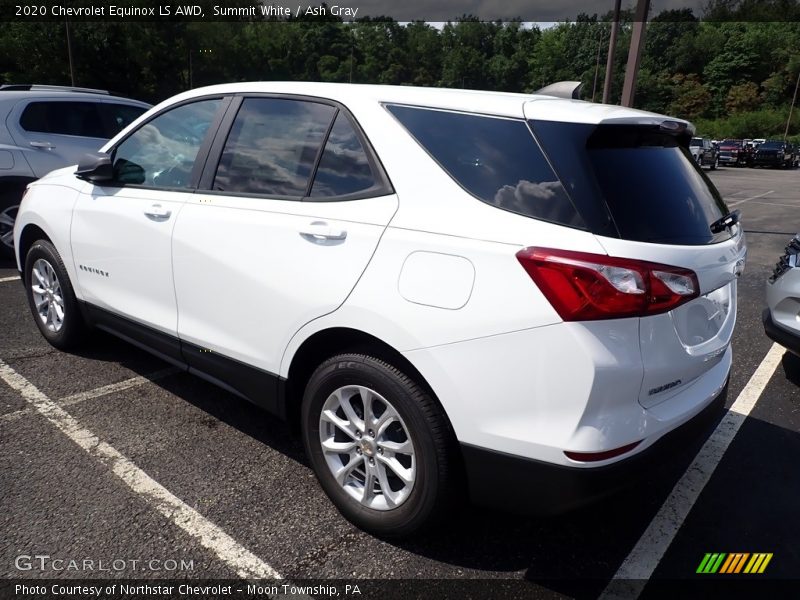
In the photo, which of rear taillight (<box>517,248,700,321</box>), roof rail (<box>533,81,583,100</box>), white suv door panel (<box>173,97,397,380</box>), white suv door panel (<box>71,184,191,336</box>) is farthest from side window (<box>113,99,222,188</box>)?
rear taillight (<box>517,248,700,321</box>)

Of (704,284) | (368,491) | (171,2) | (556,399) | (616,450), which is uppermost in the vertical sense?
(171,2)

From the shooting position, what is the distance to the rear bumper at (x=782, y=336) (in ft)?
12.1

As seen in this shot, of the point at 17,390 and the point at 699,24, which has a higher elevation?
the point at 699,24

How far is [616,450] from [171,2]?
44.9 meters

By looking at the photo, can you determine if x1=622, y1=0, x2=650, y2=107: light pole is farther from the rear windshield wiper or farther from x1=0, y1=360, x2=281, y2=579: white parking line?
x1=0, y1=360, x2=281, y2=579: white parking line

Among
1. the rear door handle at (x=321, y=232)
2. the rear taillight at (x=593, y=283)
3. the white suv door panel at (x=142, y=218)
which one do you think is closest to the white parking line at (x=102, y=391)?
the white suv door panel at (x=142, y=218)

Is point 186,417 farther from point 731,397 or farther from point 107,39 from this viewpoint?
point 107,39

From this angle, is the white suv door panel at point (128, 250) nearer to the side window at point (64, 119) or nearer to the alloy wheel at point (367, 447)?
the alloy wheel at point (367, 447)

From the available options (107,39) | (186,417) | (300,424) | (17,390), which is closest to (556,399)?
(300,424)

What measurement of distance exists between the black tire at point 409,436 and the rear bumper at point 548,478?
0.11 m

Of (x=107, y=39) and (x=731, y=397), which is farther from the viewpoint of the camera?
(x=107, y=39)

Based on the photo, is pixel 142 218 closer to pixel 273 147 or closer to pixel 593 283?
pixel 273 147

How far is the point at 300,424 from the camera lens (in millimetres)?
2746

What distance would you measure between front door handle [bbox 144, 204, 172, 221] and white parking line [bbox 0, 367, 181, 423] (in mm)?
1182
